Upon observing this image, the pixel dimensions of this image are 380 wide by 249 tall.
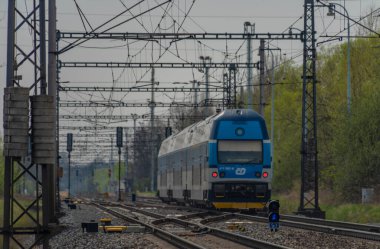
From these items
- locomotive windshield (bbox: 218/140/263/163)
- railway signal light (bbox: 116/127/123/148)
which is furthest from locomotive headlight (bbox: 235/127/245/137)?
railway signal light (bbox: 116/127/123/148)

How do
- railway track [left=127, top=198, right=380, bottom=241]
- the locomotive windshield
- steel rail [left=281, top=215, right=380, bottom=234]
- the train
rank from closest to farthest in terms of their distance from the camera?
railway track [left=127, top=198, right=380, bottom=241], steel rail [left=281, top=215, right=380, bottom=234], the train, the locomotive windshield

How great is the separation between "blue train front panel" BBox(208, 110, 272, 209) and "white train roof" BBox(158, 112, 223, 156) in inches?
28.6

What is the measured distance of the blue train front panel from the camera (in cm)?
3519

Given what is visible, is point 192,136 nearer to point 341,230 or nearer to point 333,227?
point 333,227

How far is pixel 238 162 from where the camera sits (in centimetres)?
3531

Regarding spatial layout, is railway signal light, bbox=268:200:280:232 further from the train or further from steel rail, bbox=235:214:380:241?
the train

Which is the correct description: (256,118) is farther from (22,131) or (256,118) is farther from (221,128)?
(22,131)

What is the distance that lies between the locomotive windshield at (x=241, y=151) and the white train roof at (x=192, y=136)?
2.96 ft

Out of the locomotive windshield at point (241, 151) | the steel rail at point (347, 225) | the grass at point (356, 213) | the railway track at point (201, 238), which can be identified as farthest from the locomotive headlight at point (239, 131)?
the railway track at point (201, 238)

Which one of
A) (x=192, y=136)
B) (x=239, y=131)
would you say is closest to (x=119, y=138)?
(x=192, y=136)

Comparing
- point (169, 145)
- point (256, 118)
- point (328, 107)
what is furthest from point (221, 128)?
point (328, 107)

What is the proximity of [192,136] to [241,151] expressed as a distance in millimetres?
5722

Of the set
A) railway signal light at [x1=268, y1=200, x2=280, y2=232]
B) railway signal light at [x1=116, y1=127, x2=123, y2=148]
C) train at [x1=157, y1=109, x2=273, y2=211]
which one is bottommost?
railway signal light at [x1=268, y1=200, x2=280, y2=232]


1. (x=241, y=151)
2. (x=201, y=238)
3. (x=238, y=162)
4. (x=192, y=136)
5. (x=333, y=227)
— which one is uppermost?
(x=192, y=136)
